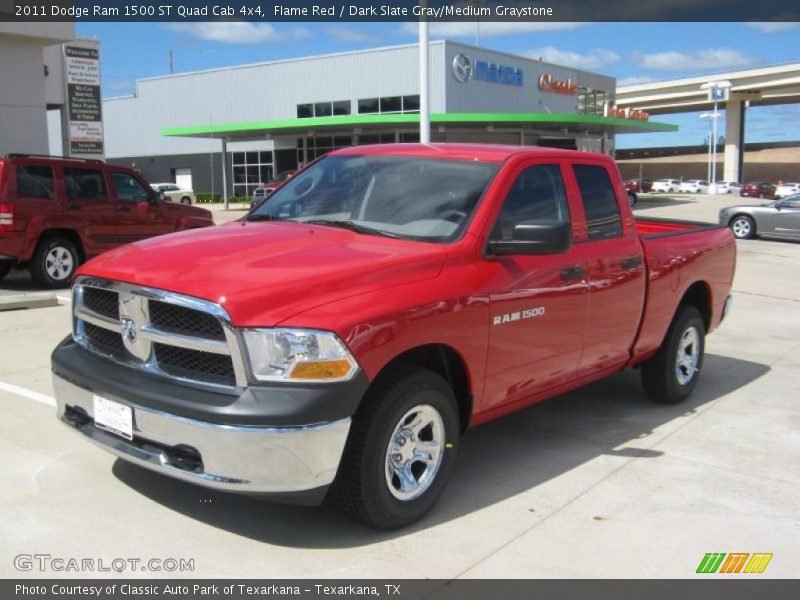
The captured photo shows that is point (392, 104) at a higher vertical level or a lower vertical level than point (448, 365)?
higher

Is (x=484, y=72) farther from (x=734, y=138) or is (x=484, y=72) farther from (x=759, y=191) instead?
(x=734, y=138)

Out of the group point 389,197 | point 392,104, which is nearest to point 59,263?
point 389,197

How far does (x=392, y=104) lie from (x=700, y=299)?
38096mm

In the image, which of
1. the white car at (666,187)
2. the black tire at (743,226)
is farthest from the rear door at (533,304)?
the white car at (666,187)

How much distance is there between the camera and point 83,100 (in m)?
20.9

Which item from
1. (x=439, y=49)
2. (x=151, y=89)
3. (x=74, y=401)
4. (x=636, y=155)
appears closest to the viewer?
(x=74, y=401)

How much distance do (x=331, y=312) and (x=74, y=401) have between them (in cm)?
157

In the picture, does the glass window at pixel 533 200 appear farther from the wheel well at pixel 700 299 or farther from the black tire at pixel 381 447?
the wheel well at pixel 700 299

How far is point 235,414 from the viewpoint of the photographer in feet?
11.4

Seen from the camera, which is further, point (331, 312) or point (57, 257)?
point (57, 257)

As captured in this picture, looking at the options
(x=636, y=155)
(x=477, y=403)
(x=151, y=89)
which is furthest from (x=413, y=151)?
(x=636, y=155)

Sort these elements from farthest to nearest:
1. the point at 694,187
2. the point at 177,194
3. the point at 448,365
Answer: the point at 694,187 → the point at 177,194 → the point at 448,365

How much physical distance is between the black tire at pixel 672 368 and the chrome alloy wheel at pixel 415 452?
2807 millimetres

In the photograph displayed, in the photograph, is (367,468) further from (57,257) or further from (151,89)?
(151,89)
